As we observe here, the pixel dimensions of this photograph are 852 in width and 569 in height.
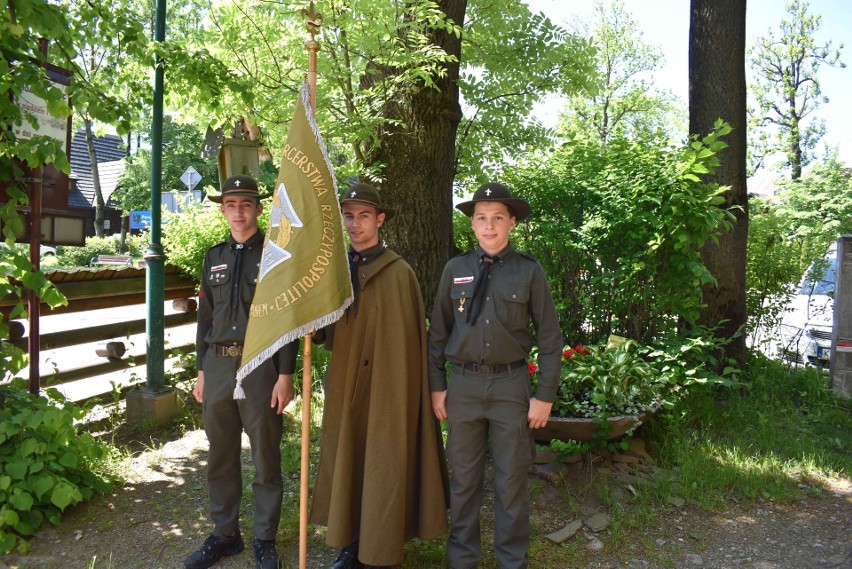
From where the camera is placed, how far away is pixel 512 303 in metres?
3.34

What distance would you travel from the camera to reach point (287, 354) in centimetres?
344

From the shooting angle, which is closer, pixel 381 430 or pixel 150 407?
pixel 381 430

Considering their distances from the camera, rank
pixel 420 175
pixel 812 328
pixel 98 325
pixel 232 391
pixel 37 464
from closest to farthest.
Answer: pixel 232 391
pixel 37 464
pixel 420 175
pixel 98 325
pixel 812 328

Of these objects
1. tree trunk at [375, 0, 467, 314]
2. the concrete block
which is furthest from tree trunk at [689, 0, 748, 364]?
the concrete block

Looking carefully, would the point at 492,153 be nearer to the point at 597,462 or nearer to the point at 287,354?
the point at 597,462

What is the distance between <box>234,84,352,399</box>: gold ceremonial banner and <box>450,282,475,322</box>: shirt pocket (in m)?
0.58

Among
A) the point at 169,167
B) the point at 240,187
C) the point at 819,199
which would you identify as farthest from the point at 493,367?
the point at 169,167

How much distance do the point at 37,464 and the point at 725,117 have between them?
684 centimetres

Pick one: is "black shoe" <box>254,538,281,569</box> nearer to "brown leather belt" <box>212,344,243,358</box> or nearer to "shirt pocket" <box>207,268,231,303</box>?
"brown leather belt" <box>212,344,243,358</box>

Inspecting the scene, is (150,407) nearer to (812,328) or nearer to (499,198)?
(499,198)

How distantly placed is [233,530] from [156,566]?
1.50 ft

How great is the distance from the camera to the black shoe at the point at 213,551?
11.7ft

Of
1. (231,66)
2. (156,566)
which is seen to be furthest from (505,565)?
(231,66)

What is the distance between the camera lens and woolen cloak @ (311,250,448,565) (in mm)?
3279
